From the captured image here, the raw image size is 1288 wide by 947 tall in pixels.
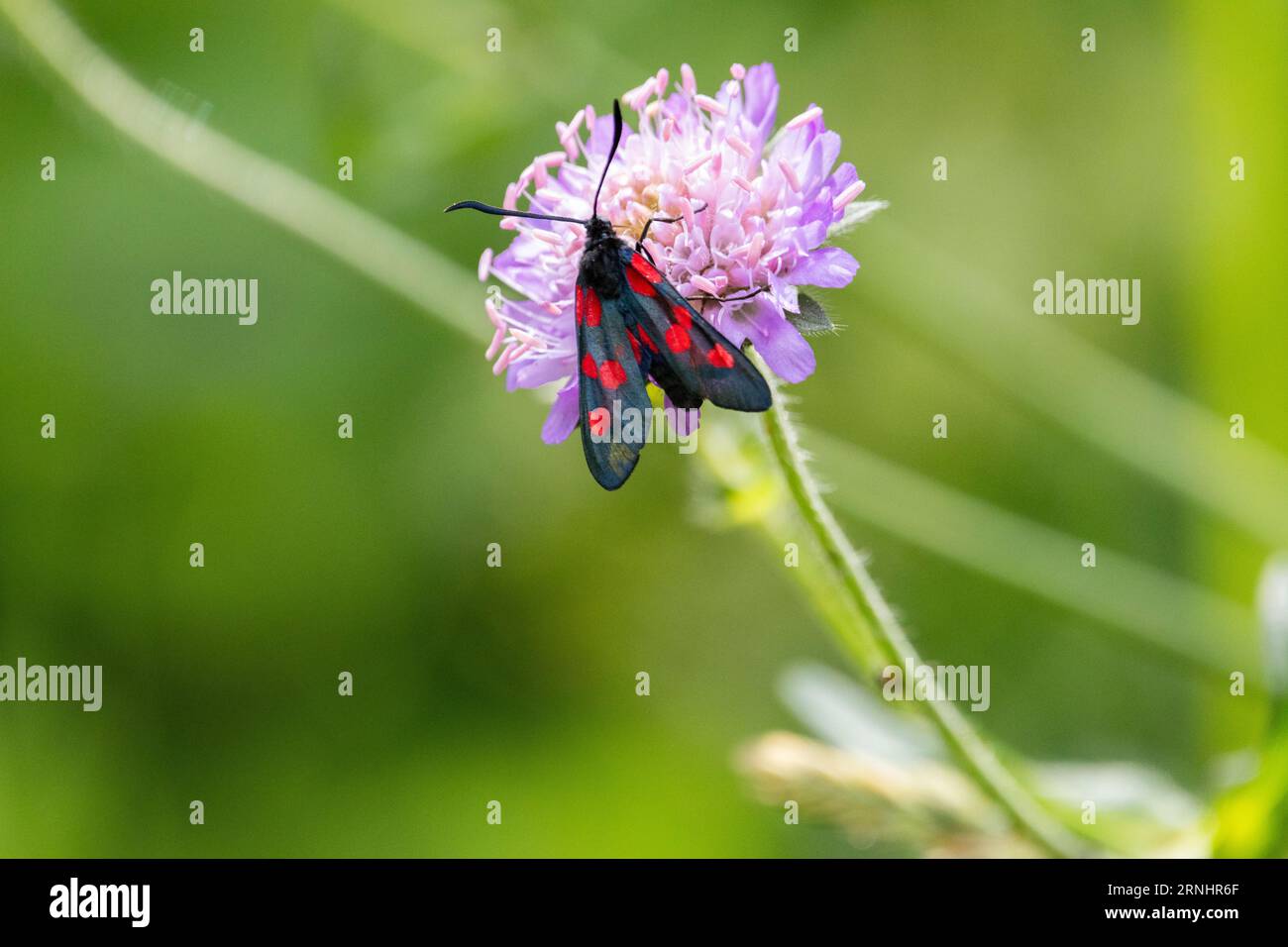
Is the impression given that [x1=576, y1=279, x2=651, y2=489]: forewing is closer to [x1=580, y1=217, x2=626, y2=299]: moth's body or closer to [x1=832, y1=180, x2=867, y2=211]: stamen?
[x1=580, y1=217, x2=626, y2=299]: moth's body

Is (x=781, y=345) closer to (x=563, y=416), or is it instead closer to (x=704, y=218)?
(x=704, y=218)

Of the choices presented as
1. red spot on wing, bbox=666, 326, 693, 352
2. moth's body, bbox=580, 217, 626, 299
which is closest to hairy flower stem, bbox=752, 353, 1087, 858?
red spot on wing, bbox=666, 326, 693, 352

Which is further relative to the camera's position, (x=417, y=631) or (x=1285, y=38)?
(x=417, y=631)

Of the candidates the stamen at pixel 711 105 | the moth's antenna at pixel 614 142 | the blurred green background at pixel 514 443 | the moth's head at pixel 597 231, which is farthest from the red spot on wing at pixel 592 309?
the blurred green background at pixel 514 443

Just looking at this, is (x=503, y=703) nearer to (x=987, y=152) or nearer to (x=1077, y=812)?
(x=1077, y=812)

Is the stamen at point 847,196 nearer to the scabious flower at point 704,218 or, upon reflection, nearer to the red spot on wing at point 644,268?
the scabious flower at point 704,218
